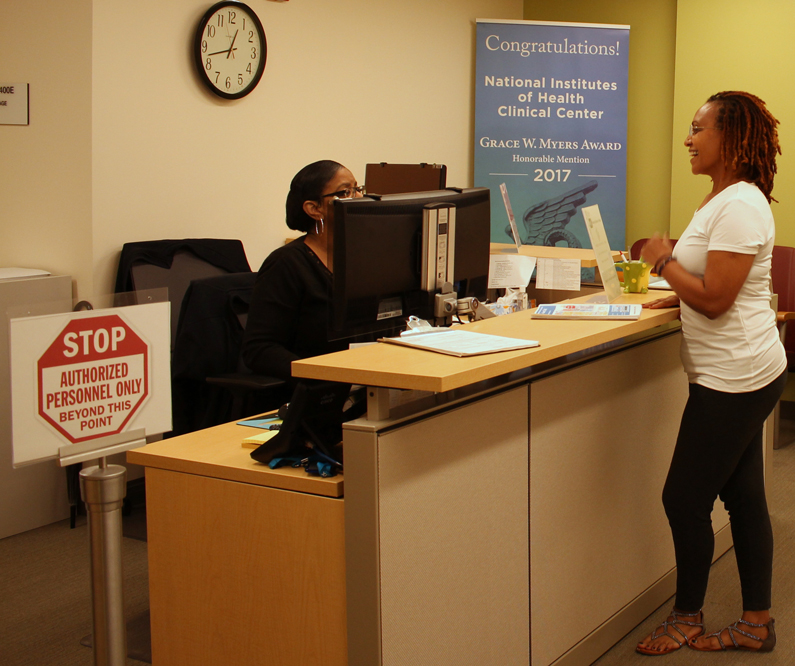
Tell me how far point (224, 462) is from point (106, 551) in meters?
0.60

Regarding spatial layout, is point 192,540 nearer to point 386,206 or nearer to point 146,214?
point 386,206


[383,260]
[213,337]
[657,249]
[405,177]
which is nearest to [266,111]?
[405,177]

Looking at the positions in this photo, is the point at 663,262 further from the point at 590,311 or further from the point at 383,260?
the point at 383,260

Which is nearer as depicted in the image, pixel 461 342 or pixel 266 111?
pixel 461 342

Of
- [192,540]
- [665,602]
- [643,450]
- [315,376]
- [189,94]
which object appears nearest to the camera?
[315,376]

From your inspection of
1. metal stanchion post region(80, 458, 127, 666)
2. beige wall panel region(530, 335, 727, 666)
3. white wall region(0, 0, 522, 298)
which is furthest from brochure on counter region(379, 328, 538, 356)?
white wall region(0, 0, 522, 298)

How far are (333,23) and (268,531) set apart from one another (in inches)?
141

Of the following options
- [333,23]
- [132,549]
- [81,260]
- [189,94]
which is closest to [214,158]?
[189,94]

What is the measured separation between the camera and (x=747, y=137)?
2.20 meters

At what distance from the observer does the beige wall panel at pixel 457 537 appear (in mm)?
1674

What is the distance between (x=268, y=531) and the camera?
5.73ft

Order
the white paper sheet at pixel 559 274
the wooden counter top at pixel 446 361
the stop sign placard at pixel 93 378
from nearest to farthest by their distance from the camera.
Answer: the stop sign placard at pixel 93 378, the wooden counter top at pixel 446 361, the white paper sheet at pixel 559 274

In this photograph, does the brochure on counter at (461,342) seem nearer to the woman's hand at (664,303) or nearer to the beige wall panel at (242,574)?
the beige wall panel at (242,574)

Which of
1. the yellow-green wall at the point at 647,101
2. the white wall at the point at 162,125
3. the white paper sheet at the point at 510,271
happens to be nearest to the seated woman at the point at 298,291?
the white paper sheet at the point at 510,271
